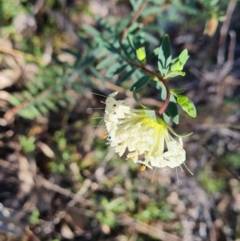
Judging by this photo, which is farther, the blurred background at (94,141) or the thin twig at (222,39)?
the thin twig at (222,39)

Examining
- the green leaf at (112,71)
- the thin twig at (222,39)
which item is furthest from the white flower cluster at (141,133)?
the thin twig at (222,39)

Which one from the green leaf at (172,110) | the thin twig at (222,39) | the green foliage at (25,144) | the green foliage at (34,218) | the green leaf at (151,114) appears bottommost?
the green foliage at (34,218)

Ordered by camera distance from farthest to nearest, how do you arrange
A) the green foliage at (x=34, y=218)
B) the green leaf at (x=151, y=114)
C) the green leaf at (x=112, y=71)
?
the green foliage at (x=34, y=218) < the green leaf at (x=112, y=71) < the green leaf at (x=151, y=114)

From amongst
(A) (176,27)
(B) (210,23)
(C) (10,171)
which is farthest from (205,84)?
(C) (10,171)

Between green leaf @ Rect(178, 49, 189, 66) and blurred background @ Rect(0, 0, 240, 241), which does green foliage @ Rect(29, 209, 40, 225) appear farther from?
green leaf @ Rect(178, 49, 189, 66)

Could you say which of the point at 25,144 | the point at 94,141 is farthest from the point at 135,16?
the point at 25,144

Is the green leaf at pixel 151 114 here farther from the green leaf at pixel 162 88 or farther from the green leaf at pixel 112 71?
the green leaf at pixel 112 71
